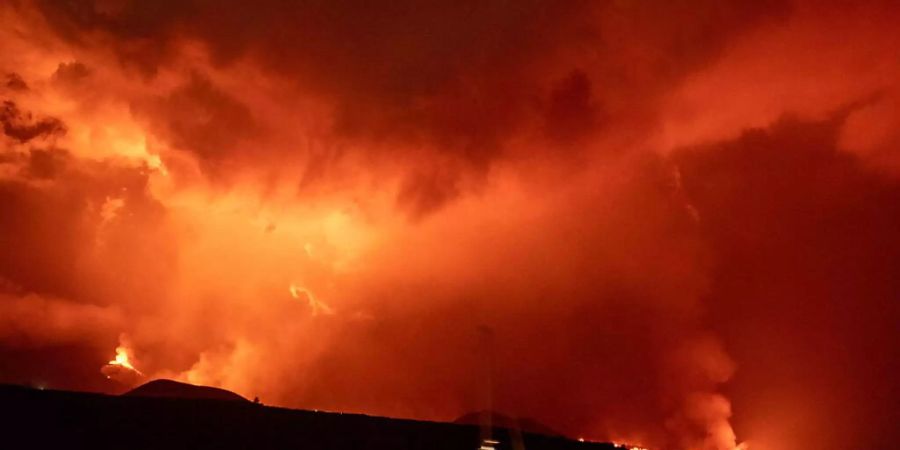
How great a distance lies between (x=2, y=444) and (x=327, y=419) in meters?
8.79

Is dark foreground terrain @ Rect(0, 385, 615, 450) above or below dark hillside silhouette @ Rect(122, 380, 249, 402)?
below

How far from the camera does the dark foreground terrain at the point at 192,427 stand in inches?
800

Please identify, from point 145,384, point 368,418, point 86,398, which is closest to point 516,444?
point 368,418

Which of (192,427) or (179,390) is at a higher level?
(179,390)

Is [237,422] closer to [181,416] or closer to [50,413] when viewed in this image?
[181,416]

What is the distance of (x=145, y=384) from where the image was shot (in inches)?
1769

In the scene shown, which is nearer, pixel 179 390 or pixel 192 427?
pixel 192 427

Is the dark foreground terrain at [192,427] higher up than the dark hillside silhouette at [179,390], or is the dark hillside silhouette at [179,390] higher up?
the dark hillside silhouette at [179,390]

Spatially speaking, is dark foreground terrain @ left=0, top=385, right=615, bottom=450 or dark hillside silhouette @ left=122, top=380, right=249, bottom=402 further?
dark hillside silhouette @ left=122, top=380, right=249, bottom=402

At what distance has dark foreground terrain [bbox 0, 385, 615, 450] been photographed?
800 inches

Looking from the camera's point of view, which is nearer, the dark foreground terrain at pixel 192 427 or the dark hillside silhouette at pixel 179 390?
the dark foreground terrain at pixel 192 427

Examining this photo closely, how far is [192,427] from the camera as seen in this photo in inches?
869

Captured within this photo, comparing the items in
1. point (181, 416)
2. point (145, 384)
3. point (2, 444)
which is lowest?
point (2, 444)

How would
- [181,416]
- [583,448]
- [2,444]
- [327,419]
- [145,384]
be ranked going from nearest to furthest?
[2,444] → [181,416] → [327,419] → [583,448] → [145,384]
